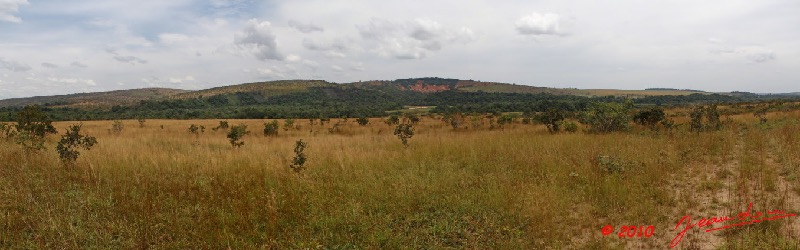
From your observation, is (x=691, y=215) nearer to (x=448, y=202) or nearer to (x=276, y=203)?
(x=448, y=202)

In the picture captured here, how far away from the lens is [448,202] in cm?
610

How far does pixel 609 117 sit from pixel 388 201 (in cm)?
1566

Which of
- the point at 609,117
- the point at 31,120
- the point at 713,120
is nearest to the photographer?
the point at 31,120

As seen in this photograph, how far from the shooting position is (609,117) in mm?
17844

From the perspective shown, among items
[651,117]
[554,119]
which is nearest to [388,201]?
[554,119]

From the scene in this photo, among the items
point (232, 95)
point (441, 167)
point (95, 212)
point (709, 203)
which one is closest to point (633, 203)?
point (709, 203)

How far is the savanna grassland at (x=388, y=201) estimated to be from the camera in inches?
186

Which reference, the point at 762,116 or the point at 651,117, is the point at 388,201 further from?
the point at 762,116

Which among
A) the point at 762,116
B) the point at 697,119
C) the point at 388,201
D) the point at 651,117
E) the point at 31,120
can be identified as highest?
the point at 31,120

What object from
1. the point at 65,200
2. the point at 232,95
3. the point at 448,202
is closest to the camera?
the point at 65,200

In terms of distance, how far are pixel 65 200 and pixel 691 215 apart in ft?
30.6

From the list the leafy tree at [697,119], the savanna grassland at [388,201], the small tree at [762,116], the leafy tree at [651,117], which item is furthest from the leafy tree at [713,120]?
the savanna grassland at [388,201]

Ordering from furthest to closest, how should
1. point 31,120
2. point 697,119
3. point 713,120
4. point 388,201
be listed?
point 713,120 → point 697,119 → point 31,120 → point 388,201

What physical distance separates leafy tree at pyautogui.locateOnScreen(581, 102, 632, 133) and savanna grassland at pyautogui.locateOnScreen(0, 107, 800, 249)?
8.85 meters
